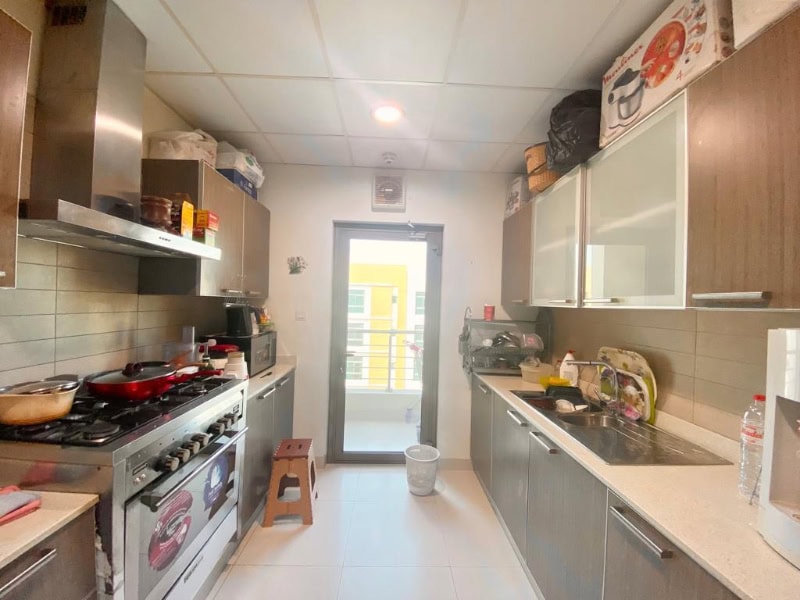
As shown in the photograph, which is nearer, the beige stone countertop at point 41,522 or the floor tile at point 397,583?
the beige stone countertop at point 41,522

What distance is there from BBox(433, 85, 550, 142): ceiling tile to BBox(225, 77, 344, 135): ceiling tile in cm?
65

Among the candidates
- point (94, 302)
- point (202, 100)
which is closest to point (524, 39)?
point (202, 100)

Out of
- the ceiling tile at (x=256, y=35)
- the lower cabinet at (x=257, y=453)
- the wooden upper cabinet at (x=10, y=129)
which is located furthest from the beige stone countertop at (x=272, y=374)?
the ceiling tile at (x=256, y=35)

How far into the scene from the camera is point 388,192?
2.76 m

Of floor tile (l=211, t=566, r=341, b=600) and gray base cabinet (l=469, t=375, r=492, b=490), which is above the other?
gray base cabinet (l=469, t=375, r=492, b=490)

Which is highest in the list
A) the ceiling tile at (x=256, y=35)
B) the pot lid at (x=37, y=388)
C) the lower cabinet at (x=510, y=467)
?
the ceiling tile at (x=256, y=35)

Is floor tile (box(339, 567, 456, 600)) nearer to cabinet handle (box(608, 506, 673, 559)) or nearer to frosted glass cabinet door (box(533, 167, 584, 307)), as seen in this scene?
cabinet handle (box(608, 506, 673, 559))

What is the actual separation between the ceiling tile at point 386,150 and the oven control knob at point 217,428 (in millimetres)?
1923

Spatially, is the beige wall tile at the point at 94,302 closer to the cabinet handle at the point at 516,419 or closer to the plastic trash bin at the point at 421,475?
the plastic trash bin at the point at 421,475

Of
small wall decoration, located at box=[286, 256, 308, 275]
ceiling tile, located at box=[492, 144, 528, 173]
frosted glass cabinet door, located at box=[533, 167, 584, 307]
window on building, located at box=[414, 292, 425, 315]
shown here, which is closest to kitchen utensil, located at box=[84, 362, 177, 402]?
small wall decoration, located at box=[286, 256, 308, 275]

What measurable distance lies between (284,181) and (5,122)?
199 cm

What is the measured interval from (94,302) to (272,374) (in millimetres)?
1117

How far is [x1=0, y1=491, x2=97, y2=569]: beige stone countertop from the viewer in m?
0.72

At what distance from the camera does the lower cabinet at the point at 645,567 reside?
0.75m
